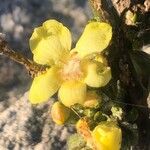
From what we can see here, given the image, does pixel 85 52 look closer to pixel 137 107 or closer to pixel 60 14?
pixel 137 107

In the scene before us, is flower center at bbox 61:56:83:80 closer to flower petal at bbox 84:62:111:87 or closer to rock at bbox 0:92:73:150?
flower petal at bbox 84:62:111:87

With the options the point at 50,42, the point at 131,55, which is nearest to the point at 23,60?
the point at 50,42

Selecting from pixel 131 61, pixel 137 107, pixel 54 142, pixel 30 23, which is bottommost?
pixel 54 142

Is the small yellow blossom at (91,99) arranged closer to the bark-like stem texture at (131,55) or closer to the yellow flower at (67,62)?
the yellow flower at (67,62)

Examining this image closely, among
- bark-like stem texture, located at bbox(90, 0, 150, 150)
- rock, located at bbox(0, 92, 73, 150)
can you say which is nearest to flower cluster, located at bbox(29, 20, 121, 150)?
bark-like stem texture, located at bbox(90, 0, 150, 150)

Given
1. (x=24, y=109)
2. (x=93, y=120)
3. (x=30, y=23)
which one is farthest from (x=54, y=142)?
(x=30, y=23)

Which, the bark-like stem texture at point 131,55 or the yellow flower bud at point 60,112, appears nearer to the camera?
the yellow flower bud at point 60,112

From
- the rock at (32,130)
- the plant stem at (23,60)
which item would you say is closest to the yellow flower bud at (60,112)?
the plant stem at (23,60)
